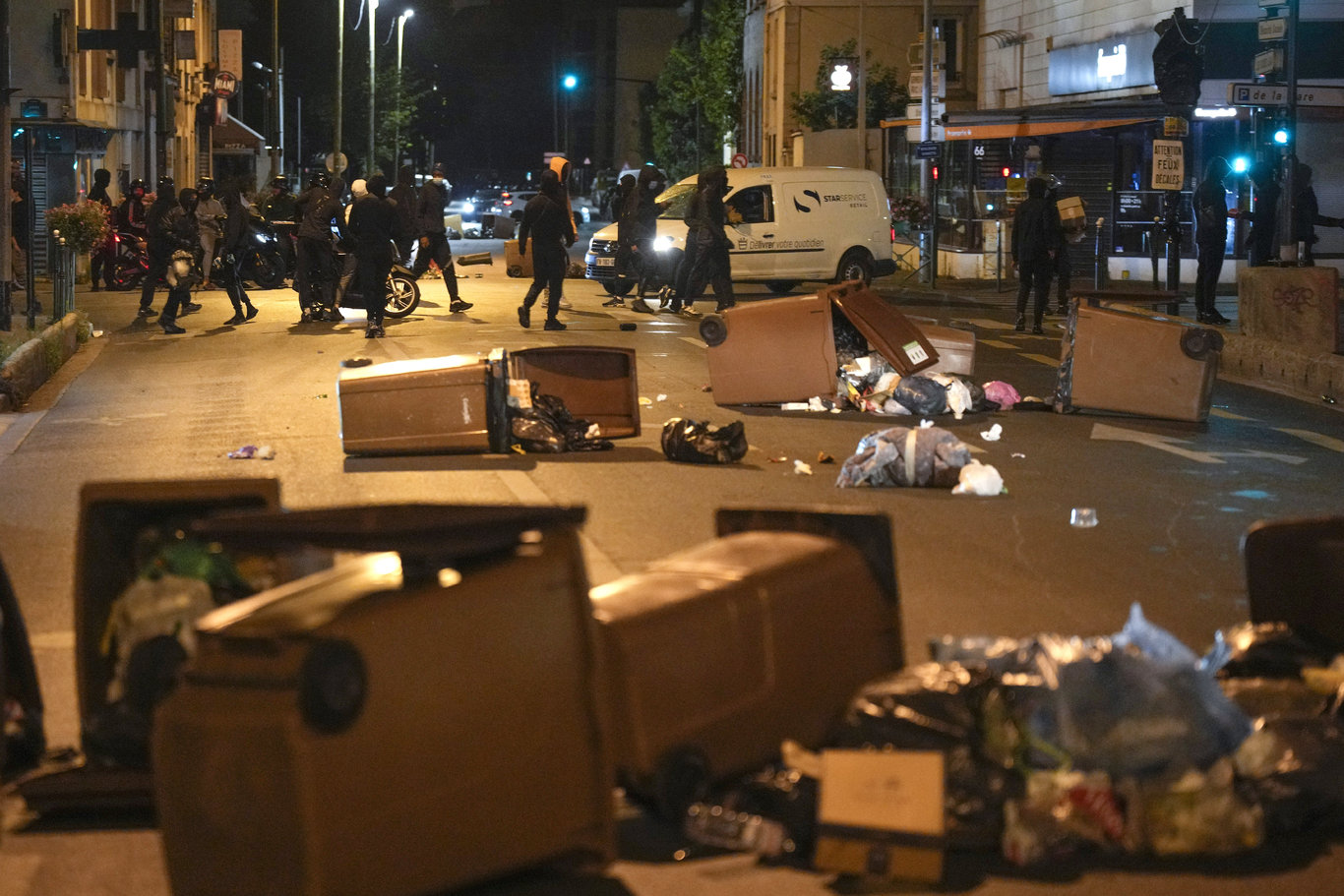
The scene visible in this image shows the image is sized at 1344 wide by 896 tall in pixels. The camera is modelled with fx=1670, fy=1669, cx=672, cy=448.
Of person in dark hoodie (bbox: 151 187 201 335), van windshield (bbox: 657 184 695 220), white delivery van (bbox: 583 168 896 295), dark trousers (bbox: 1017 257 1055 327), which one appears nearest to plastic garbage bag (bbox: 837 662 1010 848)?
person in dark hoodie (bbox: 151 187 201 335)

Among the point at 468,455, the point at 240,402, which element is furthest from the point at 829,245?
the point at 468,455

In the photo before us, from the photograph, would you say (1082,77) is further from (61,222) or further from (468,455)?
(468,455)

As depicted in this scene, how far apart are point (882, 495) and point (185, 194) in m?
14.5

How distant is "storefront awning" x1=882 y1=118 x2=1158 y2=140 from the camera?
2891 cm

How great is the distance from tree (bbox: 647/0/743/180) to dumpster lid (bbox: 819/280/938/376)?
186 ft

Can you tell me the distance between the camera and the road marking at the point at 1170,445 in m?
11.4

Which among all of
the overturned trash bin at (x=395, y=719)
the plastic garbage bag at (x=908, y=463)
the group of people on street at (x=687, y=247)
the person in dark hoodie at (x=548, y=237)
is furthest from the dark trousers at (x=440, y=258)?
the overturned trash bin at (x=395, y=719)

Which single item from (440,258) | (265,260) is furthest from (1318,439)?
(265,260)

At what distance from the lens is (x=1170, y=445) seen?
11.9 metres

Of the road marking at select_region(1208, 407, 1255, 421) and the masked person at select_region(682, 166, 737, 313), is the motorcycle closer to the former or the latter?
the masked person at select_region(682, 166, 737, 313)

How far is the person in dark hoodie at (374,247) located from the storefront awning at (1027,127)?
14804mm

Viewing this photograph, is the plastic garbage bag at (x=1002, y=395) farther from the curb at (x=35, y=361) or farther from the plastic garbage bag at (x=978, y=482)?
the curb at (x=35, y=361)

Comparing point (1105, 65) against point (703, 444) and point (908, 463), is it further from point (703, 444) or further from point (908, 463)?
point (908, 463)

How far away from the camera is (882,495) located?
31.7ft
